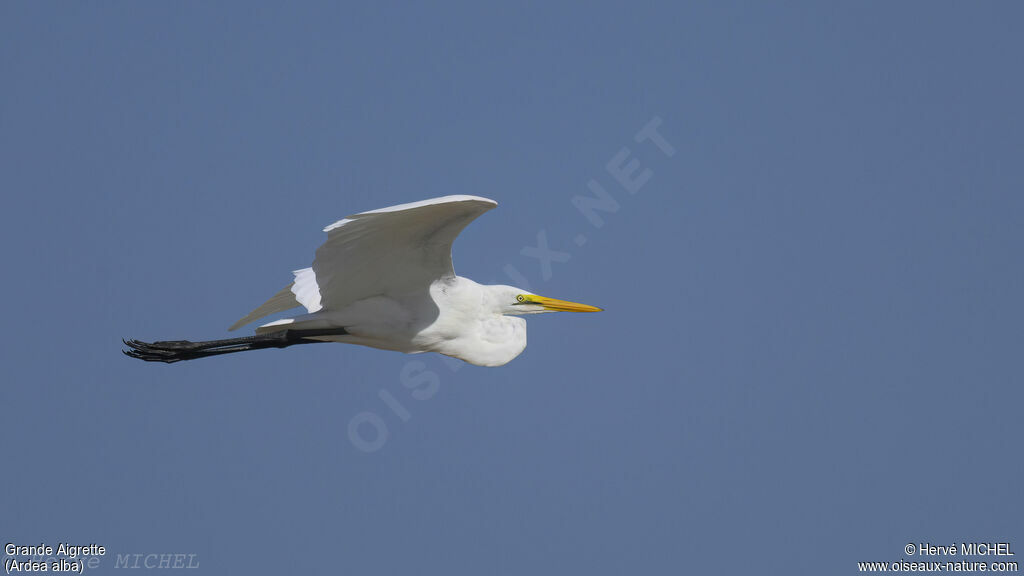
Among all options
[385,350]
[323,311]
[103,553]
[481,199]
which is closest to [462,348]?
[385,350]

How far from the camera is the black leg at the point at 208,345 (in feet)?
31.1

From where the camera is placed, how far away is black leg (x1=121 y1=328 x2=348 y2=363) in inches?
373

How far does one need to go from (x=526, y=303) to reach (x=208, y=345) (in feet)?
9.45

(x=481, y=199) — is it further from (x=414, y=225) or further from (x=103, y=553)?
(x=103, y=553)

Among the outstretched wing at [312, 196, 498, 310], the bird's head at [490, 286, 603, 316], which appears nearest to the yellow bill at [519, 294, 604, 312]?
the bird's head at [490, 286, 603, 316]

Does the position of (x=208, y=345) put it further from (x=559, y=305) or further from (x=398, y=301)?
(x=559, y=305)

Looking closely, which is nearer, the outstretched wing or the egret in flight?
the outstretched wing

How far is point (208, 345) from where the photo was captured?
31.9 feet

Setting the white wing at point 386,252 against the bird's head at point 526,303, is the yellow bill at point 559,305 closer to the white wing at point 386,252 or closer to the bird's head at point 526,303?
the bird's head at point 526,303

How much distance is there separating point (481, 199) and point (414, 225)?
66 cm

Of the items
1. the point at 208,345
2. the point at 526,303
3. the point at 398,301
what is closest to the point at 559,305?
the point at 526,303

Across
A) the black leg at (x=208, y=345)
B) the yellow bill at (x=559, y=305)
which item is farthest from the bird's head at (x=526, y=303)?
the black leg at (x=208, y=345)

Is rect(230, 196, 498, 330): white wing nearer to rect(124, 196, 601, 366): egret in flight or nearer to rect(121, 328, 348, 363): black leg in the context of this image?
rect(124, 196, 601, 366): egret in flight

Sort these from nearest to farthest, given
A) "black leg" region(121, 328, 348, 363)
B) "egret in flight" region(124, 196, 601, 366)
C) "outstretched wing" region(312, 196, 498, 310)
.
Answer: "outstretched wing" region(312, 196, 498, 310) < "egret in flight" region(124, 196, 601, 366) < "black leg" region(121, 328, 348, 363)
